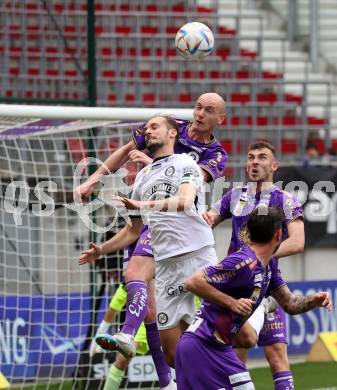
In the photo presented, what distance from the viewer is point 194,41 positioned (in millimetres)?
9078

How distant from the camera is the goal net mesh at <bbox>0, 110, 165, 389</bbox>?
1112 centimetres

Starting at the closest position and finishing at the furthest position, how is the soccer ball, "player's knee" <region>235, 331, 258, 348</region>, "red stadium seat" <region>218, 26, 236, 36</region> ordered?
"player's knee" <region>235, 331, 258, 348</region>, the soccer ball, "red stadium seat" <region>218, 26, 236, 36</region>

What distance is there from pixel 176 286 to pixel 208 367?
163 cm

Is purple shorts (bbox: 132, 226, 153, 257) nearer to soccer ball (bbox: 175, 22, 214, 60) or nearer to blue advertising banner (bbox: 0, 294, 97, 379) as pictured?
soccer ball (bbox: 175, 22, 214, 60)

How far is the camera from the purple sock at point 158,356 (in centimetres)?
868

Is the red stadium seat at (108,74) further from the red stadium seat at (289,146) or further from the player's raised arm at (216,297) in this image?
the player's raised arm at (216,297)

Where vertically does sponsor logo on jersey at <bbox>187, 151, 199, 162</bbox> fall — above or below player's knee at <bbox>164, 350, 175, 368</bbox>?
above

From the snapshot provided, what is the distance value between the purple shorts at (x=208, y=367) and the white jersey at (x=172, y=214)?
152 cm

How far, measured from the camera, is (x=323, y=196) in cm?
1362

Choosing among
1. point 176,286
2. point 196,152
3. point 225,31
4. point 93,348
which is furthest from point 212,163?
point 225,31

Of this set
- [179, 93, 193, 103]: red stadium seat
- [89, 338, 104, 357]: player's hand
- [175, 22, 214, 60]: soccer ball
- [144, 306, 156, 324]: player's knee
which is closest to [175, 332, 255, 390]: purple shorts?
[144, 306, 156, 324]: player's knee

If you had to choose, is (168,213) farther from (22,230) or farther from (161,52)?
(161,52)

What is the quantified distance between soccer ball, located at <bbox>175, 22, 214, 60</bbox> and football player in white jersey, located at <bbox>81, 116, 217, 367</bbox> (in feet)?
4.79

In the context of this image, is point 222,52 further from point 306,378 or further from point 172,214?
point 172,214
